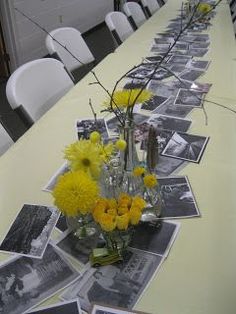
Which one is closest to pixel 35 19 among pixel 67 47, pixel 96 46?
pixel 96 46

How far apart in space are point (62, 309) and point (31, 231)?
0.22 meters

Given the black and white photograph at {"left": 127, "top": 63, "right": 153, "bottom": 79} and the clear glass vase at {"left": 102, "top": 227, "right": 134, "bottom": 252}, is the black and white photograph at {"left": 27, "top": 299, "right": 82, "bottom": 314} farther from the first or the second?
the black and white photograph at {"left": 127, "top": 63, "right": 153, "bottom": 79}

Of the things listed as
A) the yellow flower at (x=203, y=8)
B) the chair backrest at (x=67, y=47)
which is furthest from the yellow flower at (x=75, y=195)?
the yellow flower at (x=203, y=8)

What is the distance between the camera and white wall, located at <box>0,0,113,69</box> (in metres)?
3.48

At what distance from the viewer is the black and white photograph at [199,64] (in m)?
1.79

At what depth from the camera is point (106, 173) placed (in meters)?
0.76

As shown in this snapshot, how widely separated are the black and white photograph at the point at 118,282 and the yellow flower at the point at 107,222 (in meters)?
0.11

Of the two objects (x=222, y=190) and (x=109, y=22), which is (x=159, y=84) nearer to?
(x=222, y=190)

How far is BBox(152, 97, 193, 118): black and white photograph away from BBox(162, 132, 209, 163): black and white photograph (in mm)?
151

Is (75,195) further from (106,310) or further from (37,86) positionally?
(37,86)

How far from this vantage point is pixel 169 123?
4.18 ft

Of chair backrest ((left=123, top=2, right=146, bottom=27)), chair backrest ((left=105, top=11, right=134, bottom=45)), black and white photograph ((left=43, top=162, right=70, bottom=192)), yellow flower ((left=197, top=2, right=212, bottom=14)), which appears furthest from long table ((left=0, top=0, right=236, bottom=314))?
chair backrest ((left=123, top=2, right=146, bottom=27))

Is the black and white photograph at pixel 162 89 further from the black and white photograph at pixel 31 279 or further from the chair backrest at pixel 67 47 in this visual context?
the black and white photograph at pixel 31 279

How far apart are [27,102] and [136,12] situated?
6.88 feet
